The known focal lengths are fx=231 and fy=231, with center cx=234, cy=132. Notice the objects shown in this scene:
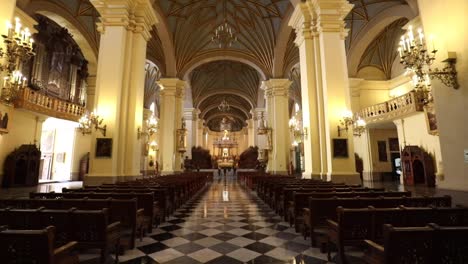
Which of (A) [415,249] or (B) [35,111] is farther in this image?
(B) [35,111]

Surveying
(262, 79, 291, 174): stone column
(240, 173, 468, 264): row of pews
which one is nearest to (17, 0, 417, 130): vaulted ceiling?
(262, 79, 291, 174): stone column

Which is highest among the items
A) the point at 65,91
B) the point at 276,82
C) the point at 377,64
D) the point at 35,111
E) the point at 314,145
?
the point at 377,64

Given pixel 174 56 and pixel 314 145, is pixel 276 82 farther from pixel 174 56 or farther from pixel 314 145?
pixel 314 145

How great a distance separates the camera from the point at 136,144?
815 centimetres

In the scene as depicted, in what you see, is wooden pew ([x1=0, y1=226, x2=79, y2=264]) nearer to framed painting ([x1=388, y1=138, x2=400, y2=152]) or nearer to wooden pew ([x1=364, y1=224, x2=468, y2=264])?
wooden pew ([x1=364, y1=224, x2=468, y2=264])

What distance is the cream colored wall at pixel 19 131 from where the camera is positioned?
35.3 feet

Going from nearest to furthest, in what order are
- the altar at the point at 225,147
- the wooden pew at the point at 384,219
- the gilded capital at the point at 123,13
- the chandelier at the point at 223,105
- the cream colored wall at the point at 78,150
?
1. the wooden pew at the point at 384,219
2. the gilded capital at the point at 123,13
3. the cream colored wall at the point at 78,150
4. the chandelier at the point at 223,105
5. the altar at the point at 225,147

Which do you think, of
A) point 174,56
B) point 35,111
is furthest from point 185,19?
point 35,111

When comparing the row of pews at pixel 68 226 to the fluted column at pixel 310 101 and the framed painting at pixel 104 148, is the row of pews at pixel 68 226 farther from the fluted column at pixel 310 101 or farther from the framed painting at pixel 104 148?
the fluted column at pixel 310 101

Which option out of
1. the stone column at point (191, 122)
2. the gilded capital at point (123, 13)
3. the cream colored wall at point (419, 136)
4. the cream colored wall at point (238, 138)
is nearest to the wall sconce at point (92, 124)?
the gilded capital at point (123, 13)

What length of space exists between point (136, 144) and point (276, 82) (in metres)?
10.3

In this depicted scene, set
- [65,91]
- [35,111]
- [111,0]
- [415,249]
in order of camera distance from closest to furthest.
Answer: [415,249] → [111,0] → [35,111] → [65,91]

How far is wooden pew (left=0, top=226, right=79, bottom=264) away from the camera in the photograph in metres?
1.53

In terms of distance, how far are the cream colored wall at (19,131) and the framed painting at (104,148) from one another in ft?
19.9
